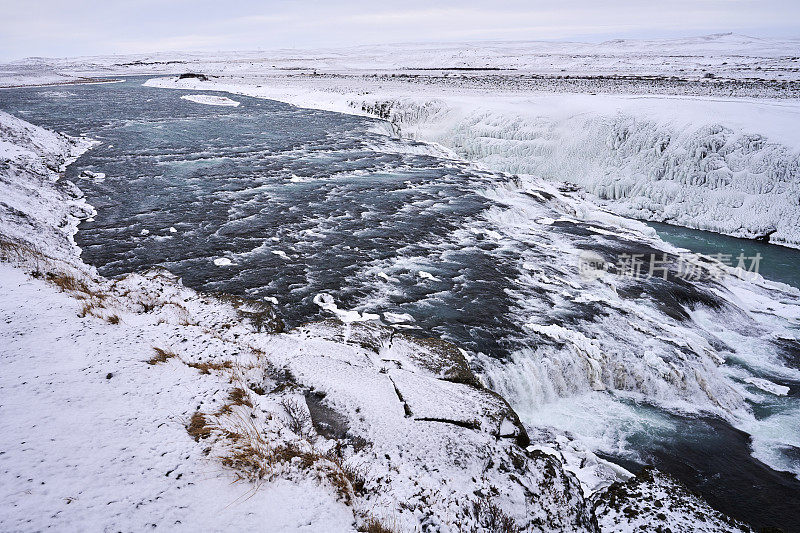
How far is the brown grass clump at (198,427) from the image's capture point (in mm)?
4230

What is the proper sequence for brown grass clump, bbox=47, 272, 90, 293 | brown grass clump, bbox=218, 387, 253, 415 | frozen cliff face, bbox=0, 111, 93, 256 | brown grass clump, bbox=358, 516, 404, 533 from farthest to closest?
frozen cliff face, bbox=0, 111, 93, 256 → brown grass clump, bbox=47, 272, 90, 293 → brown grass clump, bbox=218, 387, 253, 415 → brown grass clump, bbox=358, 516, 404, 533

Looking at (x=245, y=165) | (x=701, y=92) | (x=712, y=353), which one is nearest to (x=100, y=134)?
(x=245, y=165)

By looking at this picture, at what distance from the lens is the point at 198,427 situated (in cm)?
434

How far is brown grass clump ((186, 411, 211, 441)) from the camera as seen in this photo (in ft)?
13.9

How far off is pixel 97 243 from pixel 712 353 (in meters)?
15.4

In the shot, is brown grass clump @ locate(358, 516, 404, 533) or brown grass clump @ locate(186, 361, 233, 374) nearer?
brown grass clump @ locate(358, 516, 404, 533)

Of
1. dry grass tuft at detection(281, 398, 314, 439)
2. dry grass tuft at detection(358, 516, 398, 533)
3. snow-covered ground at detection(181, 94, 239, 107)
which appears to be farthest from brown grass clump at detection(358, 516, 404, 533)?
snow-covered ground at detection(181, 94, 239, 107)

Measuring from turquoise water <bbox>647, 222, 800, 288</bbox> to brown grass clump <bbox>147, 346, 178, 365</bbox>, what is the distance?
16.7 metres

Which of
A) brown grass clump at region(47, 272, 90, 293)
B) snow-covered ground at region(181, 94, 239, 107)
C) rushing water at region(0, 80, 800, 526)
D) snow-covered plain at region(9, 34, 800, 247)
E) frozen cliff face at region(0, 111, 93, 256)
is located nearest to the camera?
brown grass clump at region(47, 272, 90, 293)

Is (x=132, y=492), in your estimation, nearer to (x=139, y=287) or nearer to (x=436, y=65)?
(x=139, y=287)

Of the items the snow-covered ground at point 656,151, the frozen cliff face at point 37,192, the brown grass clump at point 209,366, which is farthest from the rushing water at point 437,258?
the brown grass clump at point 209,366

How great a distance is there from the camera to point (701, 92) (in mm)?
33719

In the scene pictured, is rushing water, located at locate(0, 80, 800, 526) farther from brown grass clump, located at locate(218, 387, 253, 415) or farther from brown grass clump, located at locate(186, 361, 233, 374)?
brown grass clump, located at locate(218, 387, 253, 415)

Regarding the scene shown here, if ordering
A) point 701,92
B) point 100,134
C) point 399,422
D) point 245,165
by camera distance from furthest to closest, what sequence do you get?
point 701,92, point 100,134, point 245,165, point 399,422
